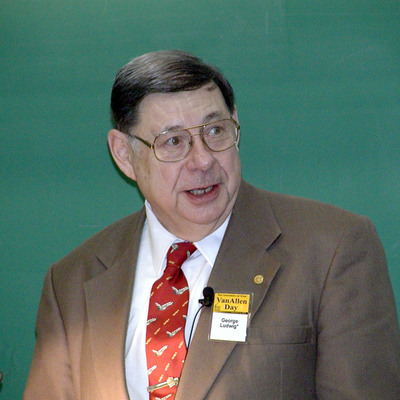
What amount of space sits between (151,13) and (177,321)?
1230 mm

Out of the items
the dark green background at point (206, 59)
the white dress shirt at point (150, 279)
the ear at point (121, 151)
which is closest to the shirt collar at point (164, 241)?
the white dress shirt at point (150, 279)

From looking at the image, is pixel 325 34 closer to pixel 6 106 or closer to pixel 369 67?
pixel 369 67

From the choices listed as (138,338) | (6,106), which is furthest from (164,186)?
(6,106)

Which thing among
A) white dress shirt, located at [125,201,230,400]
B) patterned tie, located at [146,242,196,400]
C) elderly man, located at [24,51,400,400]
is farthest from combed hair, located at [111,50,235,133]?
patterned tie, located at [146,242,196,400]

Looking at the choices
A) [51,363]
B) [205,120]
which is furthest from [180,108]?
[51,363]

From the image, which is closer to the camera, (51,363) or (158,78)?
(158,78)

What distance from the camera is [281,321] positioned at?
1942 mm

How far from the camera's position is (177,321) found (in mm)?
2068

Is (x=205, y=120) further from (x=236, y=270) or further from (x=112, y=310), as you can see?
(x=112, y=310)

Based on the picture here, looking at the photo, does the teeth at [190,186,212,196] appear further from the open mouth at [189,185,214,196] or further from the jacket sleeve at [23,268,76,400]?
the jacket sleeve at [23,268,76,400]

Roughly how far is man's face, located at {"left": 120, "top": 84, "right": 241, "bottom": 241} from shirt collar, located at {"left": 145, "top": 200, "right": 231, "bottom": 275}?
0.06 meters

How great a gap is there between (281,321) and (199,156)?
58 cm

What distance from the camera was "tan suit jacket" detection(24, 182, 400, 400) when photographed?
1.87m

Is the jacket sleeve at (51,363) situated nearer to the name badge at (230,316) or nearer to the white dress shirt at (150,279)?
the white dress shirt at (150,279)
